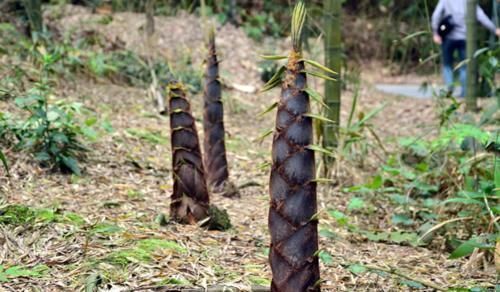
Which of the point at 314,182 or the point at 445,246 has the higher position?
the point at 314,182

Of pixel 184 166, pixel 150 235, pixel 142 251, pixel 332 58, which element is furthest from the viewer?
pixel 332 58

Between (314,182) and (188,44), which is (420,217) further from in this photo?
(188,44)

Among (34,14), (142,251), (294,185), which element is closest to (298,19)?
(294,185)

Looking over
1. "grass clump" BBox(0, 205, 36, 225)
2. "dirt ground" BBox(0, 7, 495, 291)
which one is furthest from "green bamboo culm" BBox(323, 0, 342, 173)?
"grass clump" BBox(0, 205, 36, 225)

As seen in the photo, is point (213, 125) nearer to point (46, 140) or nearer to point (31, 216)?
point (46, 140)

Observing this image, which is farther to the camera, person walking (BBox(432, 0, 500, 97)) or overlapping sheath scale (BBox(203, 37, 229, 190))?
person walking (BBox(432, 0, 500, 97))

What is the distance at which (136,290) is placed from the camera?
1.83 metres

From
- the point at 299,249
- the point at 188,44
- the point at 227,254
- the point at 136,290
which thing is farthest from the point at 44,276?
the point at 188,44

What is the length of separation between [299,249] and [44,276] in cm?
82

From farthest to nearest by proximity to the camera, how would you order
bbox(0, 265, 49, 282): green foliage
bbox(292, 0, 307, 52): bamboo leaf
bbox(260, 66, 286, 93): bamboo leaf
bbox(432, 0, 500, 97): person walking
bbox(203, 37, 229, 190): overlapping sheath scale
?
bbox(432, 0, 500, 97): person walking < bbox(203, 37, 229, 190): overlapping sheath scale < bbox(0, 265, 49, 282): green foliage < bbox(260, 66, 286, 93): bamboo leaf < bbox(292, 0, 307, 52): bamboo leaf

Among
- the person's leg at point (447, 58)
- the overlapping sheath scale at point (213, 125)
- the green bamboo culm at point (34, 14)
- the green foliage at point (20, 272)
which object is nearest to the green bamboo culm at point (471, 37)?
the person's leg at point (447, 58)

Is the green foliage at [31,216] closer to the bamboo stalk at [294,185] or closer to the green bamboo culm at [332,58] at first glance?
the bamboo stalk at [294,185]

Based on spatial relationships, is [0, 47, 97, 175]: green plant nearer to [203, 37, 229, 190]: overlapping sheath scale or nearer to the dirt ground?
the dirt ground

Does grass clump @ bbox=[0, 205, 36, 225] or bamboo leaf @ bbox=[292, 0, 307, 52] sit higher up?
bamboo leaf @ bbox=[292, 0, 307, 52]
